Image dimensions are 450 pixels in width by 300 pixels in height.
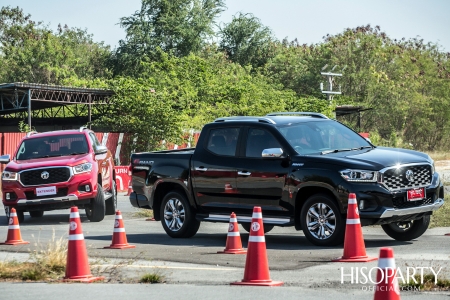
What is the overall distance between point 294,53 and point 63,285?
7733 cm

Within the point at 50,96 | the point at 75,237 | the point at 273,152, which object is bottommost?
the point at 75,237

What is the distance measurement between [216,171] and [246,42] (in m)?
71.7

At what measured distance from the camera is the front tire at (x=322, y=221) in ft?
40.7

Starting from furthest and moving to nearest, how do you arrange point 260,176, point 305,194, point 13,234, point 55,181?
1. point 55,181
2. point 13,234
3. point 260,176
4. point 305,194

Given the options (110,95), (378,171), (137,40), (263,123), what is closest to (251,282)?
(378,171)

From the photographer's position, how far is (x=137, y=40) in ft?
240

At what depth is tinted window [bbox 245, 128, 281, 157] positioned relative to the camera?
13711 mm

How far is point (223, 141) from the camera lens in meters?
14.3

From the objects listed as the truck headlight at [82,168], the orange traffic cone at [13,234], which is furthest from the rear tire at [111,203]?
the orange traffic cone at [13,234]

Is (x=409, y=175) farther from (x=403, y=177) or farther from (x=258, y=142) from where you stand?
(x=258, y=142)

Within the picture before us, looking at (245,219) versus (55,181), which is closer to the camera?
(245,219)

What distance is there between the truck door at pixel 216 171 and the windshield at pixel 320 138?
980 mm

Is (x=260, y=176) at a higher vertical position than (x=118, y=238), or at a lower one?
higher

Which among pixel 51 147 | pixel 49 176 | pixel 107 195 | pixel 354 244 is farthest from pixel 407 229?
Answer: pixel 51 147
